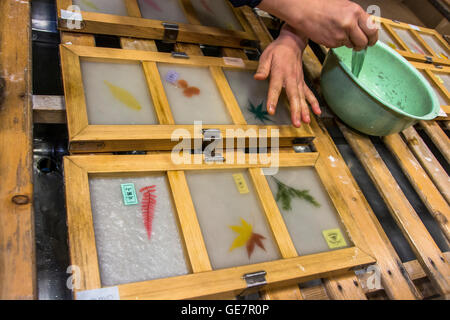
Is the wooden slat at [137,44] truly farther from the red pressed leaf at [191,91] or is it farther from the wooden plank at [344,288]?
the wooden plank at [344,288]

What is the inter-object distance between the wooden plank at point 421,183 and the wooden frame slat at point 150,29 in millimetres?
698

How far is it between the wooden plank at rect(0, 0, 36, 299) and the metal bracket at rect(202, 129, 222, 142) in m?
0.42

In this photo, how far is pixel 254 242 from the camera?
0.81 m

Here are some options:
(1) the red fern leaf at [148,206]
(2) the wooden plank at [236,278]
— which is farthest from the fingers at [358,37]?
(1) the red fern leaf at [148,206]

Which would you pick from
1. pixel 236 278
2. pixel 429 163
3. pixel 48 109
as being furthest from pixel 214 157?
pixel 429 163

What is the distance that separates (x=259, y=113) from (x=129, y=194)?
50 centimetres

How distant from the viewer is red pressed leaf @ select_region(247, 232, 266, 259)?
79 centimetres

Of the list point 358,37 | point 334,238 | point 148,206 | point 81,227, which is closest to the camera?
point 81,227

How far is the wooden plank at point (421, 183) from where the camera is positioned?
1.11 m

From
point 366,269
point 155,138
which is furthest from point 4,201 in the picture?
point 366,269

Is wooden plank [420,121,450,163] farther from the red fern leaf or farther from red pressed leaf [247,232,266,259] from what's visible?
the red fern leaf

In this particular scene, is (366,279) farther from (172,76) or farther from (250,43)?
(250,43)

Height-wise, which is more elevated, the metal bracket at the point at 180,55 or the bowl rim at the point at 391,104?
the metal bracket at the point at 180,55

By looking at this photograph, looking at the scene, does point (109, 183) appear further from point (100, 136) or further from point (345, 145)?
point (345, 145)
